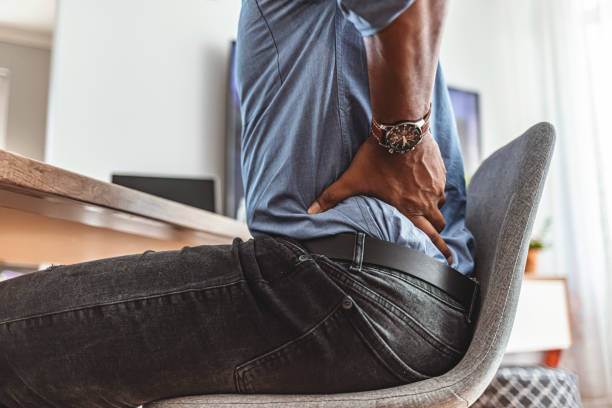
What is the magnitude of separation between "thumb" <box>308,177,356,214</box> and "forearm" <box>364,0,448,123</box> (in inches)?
3.2

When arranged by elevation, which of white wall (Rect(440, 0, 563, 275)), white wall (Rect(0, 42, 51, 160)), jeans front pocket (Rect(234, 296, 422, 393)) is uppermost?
white wall (Rect(440, 0, 563, 275))

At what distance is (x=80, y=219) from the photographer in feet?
2.74

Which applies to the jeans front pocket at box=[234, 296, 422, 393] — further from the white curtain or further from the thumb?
the white curtain

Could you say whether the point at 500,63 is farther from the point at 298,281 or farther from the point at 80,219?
the point at 298,281

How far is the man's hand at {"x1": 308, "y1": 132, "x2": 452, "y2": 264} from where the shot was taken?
60cm

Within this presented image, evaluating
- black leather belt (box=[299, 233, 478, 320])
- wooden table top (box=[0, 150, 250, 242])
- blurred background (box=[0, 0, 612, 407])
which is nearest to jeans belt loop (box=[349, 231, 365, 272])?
black leather belt (box=[299, 233, 478, 320])

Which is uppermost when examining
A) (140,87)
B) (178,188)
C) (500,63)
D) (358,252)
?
(500,63)

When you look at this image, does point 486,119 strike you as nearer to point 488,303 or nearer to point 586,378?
point 586,378

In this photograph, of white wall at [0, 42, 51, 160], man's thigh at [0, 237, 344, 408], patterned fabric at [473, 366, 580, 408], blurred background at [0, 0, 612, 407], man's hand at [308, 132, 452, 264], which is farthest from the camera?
blurred background at [0, 0, 612, 407]

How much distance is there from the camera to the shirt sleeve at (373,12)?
1.66 ft

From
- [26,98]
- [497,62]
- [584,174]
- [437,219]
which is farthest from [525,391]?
[497,62]

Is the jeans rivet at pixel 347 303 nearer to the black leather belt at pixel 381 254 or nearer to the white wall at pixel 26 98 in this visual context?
the black leather belt at pixel 381 254

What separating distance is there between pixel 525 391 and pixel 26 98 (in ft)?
6.50

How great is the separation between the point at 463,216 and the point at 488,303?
190 millimetres
